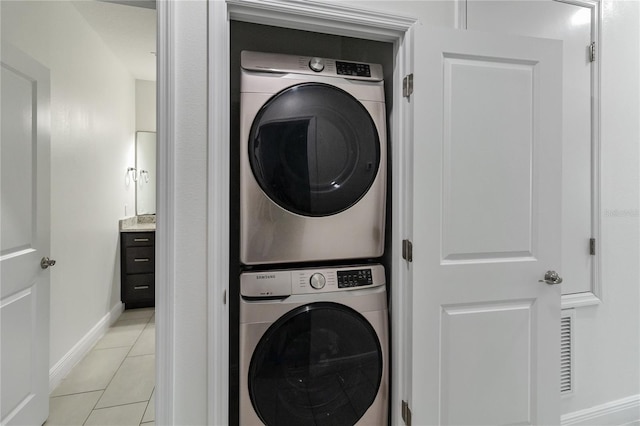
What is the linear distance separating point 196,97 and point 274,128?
1.08 ft

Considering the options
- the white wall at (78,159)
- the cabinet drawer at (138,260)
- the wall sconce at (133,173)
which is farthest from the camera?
the wall sconce at (133,173)

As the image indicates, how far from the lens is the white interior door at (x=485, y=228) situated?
1421mm

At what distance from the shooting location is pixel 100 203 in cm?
318

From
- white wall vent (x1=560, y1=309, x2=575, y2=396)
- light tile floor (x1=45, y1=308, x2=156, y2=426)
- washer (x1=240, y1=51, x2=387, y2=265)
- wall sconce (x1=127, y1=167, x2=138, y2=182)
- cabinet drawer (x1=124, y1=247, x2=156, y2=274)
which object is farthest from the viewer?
wall sconce (x1=127, y1=167, x2=138, y2=182)

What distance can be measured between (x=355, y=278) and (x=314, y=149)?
24.3 inches

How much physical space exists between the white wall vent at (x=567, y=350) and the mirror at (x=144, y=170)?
14.4 ft

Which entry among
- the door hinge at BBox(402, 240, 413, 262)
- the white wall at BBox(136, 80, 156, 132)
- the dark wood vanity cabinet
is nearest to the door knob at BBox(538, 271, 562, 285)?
the door hinge at BBox(402, 240, 413, 262)

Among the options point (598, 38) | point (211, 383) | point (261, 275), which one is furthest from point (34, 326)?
point (598, 38)

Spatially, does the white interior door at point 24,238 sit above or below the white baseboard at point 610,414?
above

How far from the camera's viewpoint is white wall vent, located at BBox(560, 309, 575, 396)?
1745mm

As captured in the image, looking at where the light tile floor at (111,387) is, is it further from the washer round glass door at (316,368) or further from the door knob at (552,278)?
the door knob at (552,278)

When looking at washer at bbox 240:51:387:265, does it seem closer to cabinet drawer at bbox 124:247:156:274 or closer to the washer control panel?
the washer control panel

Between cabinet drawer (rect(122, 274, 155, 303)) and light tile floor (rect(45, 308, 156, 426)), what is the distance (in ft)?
1.89

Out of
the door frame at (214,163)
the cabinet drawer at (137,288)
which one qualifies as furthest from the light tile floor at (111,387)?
the door frame at (214,163)
